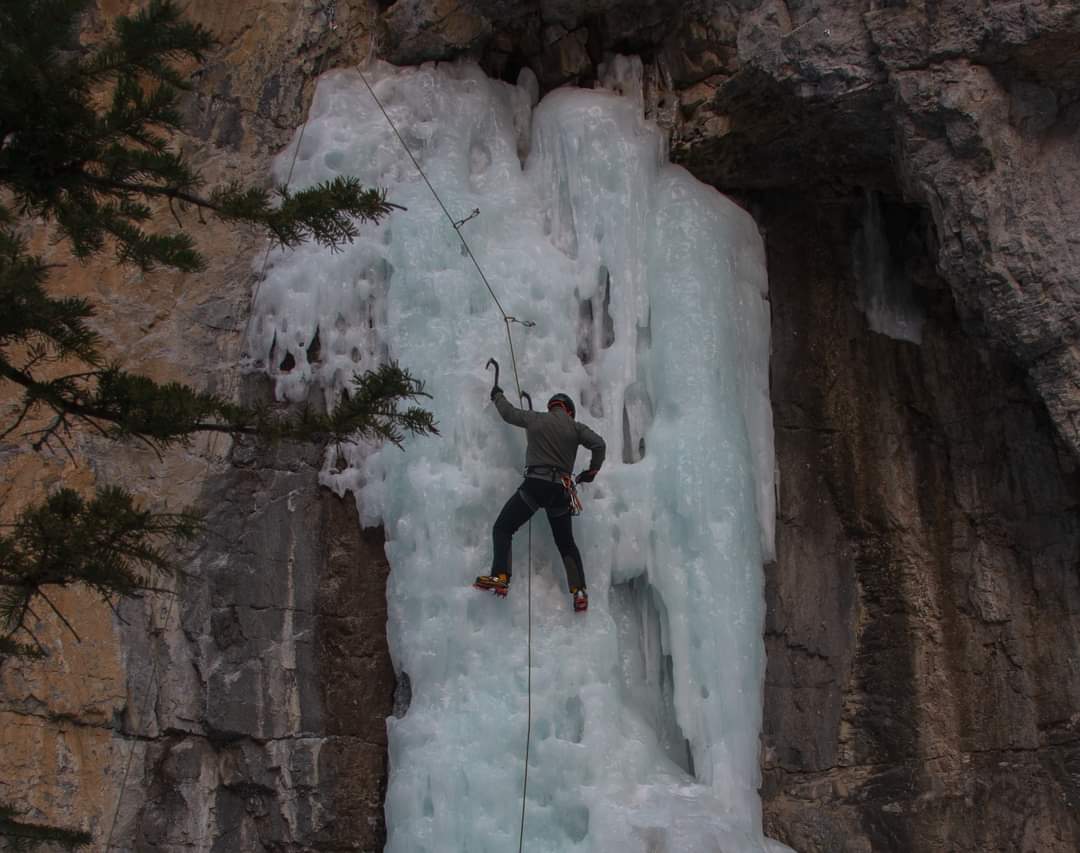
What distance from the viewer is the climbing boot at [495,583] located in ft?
21.7

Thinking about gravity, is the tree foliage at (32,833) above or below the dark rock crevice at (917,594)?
below

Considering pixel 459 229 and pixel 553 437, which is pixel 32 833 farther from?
pixel 459 229

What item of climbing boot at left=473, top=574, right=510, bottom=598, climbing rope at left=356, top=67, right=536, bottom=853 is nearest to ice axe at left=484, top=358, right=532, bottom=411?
climbing rope at left=356, top=67, right=536, bottom=853

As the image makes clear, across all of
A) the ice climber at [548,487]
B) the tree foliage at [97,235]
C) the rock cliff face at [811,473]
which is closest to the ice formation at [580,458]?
the ice climber at [548,487]

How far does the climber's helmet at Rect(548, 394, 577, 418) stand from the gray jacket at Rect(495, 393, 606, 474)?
0.08 meters

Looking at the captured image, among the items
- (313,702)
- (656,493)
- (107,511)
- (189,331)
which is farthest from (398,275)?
(107,511)

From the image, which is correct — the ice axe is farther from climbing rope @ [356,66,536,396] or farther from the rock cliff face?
the rock cliff face

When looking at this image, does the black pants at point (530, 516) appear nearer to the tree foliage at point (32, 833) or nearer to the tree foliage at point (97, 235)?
the tree foliage at point (97, 235)

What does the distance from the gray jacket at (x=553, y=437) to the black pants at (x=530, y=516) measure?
0.41 feet

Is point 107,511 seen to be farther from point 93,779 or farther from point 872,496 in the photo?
point 872,496

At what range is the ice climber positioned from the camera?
664 centimetres

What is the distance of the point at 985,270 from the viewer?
22.2ft

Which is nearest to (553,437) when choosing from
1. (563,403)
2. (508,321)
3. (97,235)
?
(563,403)

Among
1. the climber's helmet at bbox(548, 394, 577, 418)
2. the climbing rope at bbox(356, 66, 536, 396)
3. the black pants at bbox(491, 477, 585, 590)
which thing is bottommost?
the black pants at bbox(491, 477, 585, 590)
